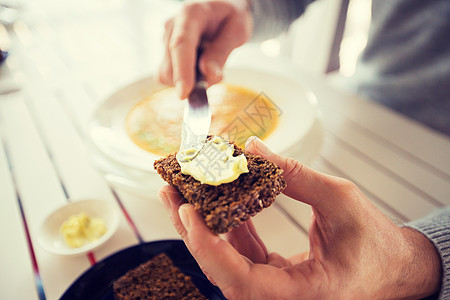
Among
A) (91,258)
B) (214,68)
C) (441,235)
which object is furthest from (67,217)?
(441,235)

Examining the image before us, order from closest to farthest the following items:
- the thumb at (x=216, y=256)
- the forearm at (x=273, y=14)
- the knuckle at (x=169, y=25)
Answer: the thumb at (x=216, y=256) → the knuckle at (x=169, y=25) → the forearm at (x=273, y=14)

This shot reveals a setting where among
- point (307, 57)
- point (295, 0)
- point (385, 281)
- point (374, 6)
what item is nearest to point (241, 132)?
point (385, 281)

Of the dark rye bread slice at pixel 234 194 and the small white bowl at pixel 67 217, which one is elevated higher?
the dark rye bread slice at pixel 234 194

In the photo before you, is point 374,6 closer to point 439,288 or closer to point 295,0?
point 295,0

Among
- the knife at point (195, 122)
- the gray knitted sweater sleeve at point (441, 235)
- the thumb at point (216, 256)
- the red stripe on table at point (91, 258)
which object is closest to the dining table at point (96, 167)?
the red stripe on table at point (91, 258)

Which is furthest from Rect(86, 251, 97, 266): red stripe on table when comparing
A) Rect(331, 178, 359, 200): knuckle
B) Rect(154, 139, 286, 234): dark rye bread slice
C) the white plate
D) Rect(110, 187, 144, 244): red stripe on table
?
Rect(331, 178, 359, 200): knuckle

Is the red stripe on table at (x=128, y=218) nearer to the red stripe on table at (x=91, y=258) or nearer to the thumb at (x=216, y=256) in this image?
the red stripe on table at (x=91, y=258)

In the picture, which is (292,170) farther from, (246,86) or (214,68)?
(246,86)
